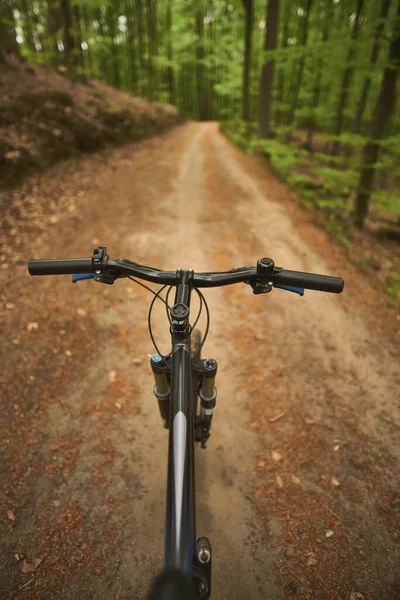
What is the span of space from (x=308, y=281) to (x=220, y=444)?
243cm

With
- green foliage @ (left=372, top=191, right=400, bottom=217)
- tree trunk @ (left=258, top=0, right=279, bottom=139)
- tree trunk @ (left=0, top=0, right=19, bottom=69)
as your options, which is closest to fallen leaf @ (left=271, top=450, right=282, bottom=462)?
green foliage @ (left=372, top=191, right=400, bottom=217)

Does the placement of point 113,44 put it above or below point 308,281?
above

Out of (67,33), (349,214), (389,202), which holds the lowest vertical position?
(349,214)

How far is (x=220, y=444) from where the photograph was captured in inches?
139

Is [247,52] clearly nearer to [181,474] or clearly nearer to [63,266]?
[63,266]

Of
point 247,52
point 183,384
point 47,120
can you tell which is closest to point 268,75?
point 247,52

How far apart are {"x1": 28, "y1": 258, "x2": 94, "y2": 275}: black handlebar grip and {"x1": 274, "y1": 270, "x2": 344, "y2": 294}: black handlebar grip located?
1351 millimetres

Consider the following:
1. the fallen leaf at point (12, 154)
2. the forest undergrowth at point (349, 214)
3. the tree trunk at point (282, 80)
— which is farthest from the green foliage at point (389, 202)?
the tree trunk at point (282, 80)

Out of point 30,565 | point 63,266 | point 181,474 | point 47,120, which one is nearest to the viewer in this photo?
point 181,474

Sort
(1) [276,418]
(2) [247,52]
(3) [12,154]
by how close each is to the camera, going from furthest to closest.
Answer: (2) [247,52] < (3) [12,154] < (1) [276,418]

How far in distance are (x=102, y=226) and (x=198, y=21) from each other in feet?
114

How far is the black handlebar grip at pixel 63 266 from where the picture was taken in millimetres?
2135

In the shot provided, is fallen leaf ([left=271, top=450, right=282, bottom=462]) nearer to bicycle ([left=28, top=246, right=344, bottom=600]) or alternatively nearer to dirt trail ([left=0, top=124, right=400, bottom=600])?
dirt trail ([left=0, top=124, right=400, bottom=600])

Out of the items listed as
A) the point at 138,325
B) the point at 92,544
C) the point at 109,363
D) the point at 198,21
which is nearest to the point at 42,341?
the point at 109,363
